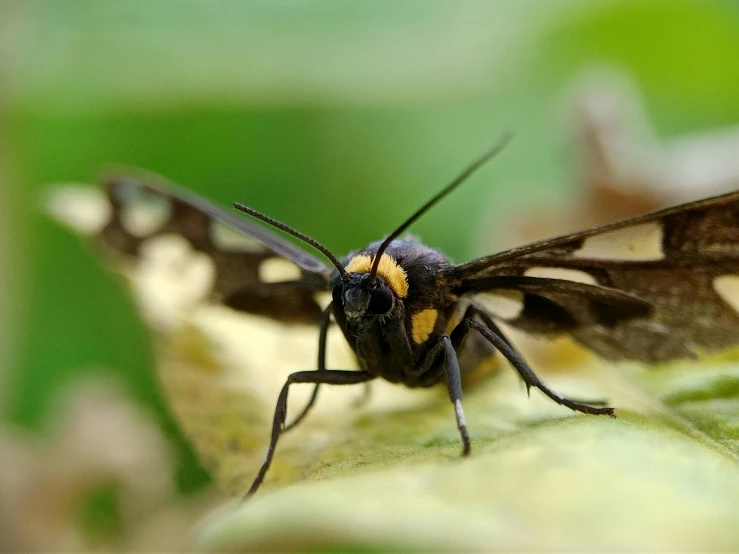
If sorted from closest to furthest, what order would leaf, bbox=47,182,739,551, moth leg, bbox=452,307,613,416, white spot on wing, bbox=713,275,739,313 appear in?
leaf, bbox=47,182,739,551, moth leg, bbox=452,307,613,416, white spot on wing, bbox=713,275,739,313

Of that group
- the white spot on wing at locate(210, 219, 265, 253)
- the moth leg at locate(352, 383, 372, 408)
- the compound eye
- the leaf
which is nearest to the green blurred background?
the leaf

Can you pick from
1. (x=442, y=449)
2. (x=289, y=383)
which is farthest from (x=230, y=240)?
(x=442, y=449)

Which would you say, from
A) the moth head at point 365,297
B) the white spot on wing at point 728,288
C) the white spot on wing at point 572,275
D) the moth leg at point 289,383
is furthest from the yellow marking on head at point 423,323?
the white spot on wing at point 728,288

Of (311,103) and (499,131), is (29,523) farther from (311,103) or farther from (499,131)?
(499,131)

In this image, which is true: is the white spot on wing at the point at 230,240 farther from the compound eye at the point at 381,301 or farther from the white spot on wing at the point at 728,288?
the white spot on wing at the point at 728,288

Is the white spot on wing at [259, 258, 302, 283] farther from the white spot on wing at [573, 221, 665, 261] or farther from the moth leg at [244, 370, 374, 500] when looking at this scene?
the white spot on wing at [573, 221, 665, 261]

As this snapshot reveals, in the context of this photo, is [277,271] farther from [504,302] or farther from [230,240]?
[504,302]
